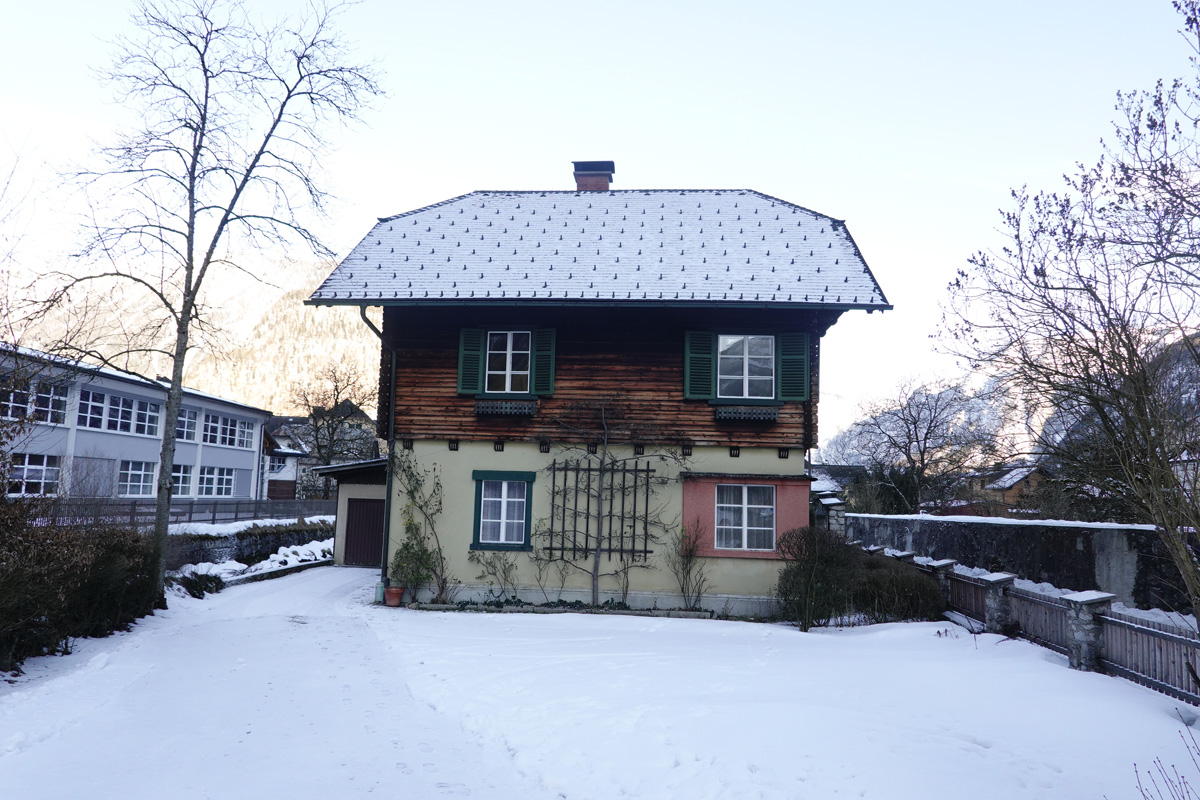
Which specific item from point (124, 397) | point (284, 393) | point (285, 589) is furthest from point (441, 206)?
point (284, 393)

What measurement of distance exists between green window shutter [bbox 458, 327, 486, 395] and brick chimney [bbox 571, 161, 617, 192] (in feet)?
21.9

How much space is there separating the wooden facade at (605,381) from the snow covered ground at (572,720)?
14.3ft

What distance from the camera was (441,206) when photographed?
18.6 meters

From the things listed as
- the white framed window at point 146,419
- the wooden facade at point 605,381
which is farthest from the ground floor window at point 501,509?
the white framed window at point 146,419

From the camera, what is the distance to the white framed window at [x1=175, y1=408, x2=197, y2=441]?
37031 mm

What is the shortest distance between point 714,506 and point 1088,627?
6669 millimetres

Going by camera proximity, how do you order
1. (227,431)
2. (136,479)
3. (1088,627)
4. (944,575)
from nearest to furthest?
(1088,627) < (944,575) < (136,479) < (227,431)

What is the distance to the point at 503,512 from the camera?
49.1 ft

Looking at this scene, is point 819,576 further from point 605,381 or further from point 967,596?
point 605,381

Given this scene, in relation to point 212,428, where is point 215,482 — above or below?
below

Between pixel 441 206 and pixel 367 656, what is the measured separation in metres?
11.4

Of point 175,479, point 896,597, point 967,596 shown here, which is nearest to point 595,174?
point 896,597

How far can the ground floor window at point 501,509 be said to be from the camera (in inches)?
585

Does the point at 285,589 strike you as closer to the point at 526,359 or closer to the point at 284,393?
the point at 526,359
